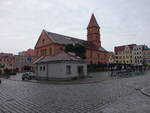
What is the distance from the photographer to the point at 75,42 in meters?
61.2

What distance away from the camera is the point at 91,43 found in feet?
235

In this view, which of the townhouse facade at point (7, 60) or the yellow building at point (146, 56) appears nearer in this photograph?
the townhouse facade at point (7, 60)

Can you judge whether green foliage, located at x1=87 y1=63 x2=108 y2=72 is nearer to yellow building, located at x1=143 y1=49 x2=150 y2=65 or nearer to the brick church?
the brick church

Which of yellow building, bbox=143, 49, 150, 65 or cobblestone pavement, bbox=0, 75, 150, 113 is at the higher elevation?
yellow building, bbox=143, 49, 150, 65

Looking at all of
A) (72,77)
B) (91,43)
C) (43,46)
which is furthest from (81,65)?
(91,43)

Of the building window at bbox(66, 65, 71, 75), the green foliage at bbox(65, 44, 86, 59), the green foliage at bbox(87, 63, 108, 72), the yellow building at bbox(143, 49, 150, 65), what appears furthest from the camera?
the yellow building at bbox(143, 49, 150, 65)

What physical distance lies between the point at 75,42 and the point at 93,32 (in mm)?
14513

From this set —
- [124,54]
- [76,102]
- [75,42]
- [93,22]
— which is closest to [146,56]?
[124,54]

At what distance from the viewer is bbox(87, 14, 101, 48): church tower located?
70806 mm

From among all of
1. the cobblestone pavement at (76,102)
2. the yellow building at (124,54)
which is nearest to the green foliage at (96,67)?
the yellow building at (124,54)

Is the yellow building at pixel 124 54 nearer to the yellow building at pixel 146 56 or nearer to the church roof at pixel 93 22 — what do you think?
the yellow building at pixel 146 56

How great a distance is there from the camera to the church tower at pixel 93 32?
70.8 metres

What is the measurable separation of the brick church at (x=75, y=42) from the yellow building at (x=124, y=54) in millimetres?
25708

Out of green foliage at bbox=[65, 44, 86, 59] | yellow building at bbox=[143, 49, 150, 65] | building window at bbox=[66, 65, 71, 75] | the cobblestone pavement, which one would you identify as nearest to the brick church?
green foliage at bbox=[65, 44, 86, 59]
